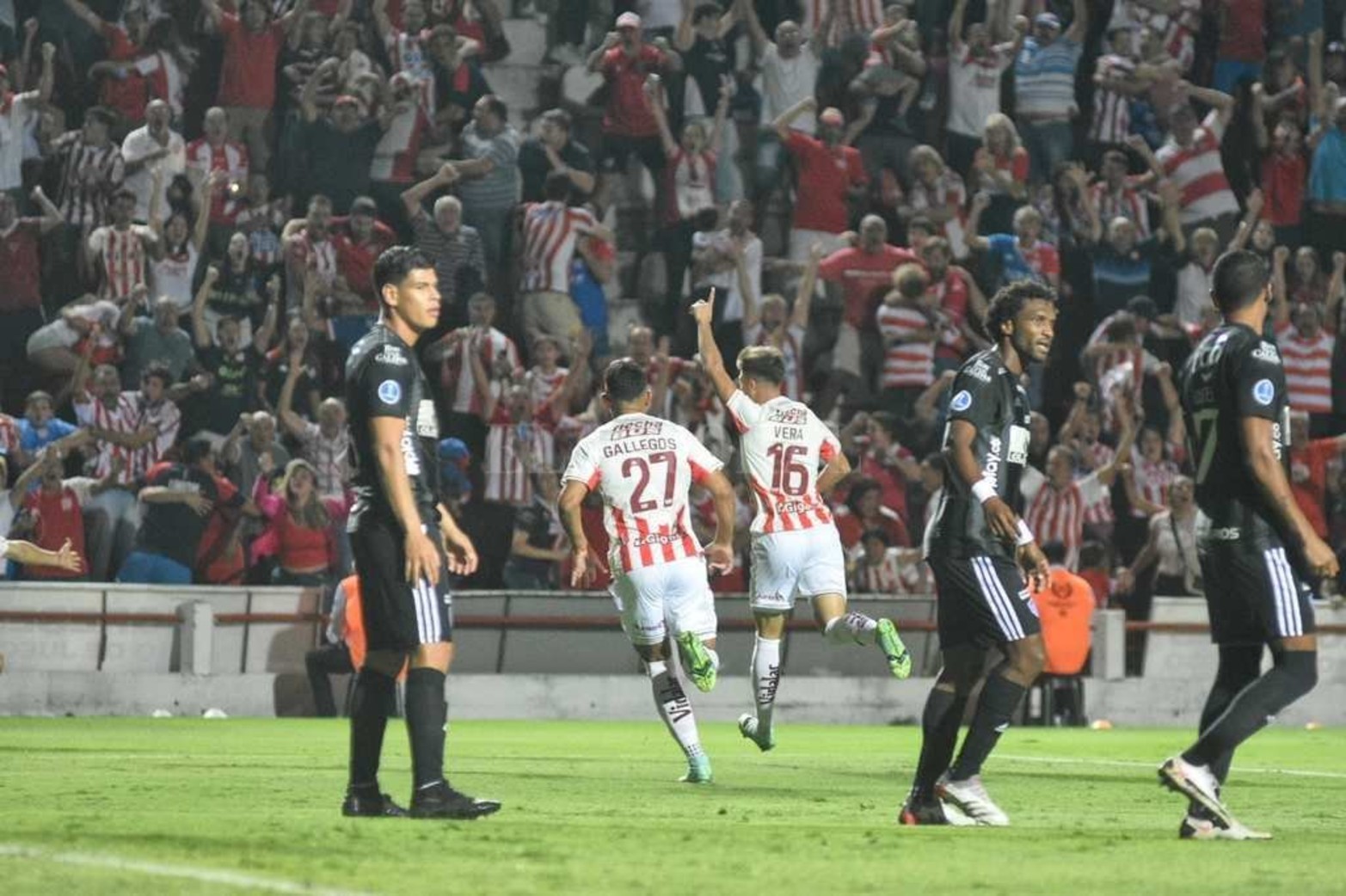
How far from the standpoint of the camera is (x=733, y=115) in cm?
2569

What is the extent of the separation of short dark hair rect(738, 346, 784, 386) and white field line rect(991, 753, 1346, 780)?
3024 mm

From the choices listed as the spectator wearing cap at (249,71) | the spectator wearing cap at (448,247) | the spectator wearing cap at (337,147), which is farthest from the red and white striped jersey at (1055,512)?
the spectator wearing cap at (249,71)

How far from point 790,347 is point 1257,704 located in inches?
582

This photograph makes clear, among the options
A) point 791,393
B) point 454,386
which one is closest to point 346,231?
point 454,386

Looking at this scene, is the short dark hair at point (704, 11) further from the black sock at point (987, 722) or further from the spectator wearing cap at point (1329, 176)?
the black sock at point (987, 722)

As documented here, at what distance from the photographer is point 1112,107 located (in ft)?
88.0

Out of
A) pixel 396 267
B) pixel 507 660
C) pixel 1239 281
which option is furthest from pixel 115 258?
pixel 1239 281

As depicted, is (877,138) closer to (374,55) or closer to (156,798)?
(374,55)

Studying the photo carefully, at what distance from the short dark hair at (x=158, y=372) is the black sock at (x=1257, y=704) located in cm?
1429

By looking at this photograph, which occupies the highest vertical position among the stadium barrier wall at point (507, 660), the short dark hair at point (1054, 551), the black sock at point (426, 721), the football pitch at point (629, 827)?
the short dark hair at point (1054, 551)

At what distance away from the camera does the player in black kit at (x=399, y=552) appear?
9.28 m

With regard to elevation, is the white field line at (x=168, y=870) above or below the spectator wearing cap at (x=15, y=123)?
below

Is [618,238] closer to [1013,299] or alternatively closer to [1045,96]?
[1045,96]

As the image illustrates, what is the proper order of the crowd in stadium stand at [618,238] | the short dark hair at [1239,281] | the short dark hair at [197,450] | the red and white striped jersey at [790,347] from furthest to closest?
the red and white striped jersey at [790,347] < the crowd in stadium stand at [618,238] < the short dark hair at [197,450] < the short dark hair at [1239,281]
